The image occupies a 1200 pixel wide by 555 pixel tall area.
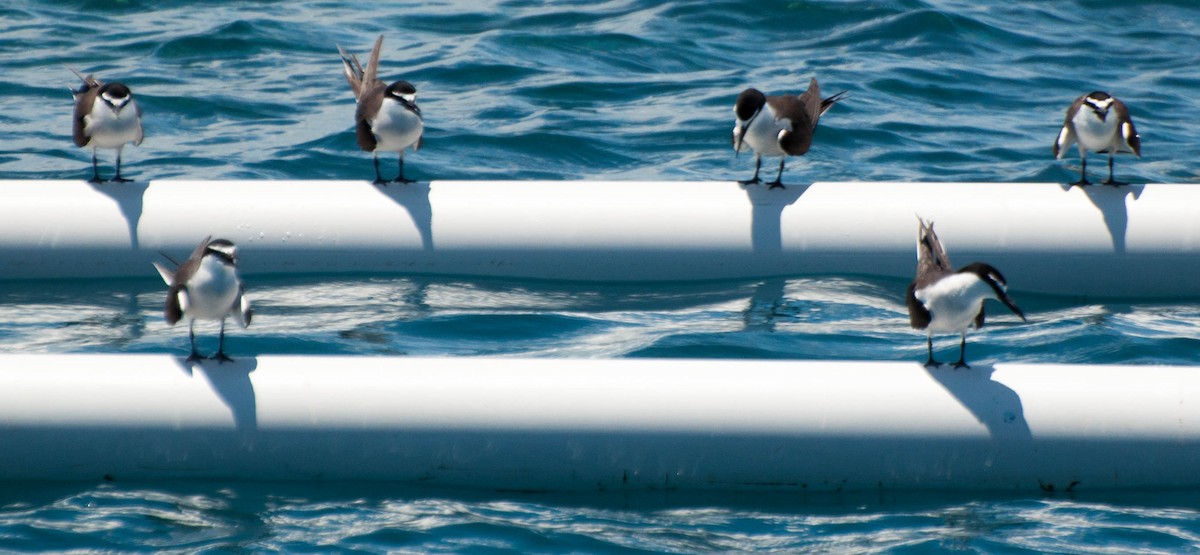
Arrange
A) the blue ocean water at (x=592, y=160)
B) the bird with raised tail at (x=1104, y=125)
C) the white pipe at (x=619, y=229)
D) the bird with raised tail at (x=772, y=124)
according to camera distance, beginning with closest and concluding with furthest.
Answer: the blue ocean water at (x=592, y=160), the bird with raised tail at (x=1104, y=125), the white pipe at (x=619, y=229), the bird with raised tail at (x=772, y=124)

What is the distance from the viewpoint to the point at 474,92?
12.9 metres

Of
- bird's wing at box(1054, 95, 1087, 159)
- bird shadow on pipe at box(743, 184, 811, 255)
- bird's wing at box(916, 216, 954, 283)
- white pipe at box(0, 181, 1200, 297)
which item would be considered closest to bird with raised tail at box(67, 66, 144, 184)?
white pipe at box(0, 181, 1200, 297)

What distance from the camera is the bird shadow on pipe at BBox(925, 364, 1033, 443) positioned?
5.11 m

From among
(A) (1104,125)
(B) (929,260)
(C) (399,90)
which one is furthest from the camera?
(C) (399,90)

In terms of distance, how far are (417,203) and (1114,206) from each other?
382 cm

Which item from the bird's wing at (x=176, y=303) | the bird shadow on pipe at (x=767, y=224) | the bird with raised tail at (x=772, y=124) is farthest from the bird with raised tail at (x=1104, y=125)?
the bird's wing at (x=176, y=303)

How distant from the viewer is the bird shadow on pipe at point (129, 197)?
7.43m

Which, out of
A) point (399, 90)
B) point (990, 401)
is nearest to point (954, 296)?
point (990, 401)

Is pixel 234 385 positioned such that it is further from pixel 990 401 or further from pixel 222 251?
pixel 990 401

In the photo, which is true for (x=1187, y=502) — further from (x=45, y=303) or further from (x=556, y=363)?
(x=45, y=303)

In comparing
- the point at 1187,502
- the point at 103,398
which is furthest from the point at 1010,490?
the point at 103,398

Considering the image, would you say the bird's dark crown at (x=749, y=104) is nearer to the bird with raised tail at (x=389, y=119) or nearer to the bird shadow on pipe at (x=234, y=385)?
the bird with raised tail at (x=389, y=119)

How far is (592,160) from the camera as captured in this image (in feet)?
35.9

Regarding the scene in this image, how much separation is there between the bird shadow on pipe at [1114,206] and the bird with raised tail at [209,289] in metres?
4.69
